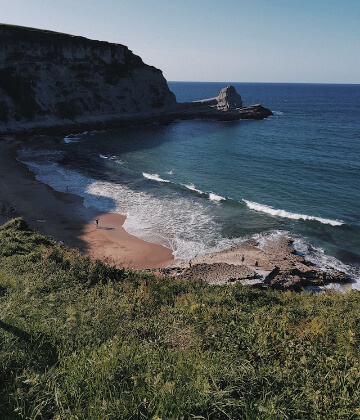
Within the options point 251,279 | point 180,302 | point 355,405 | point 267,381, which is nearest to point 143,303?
point 180,302

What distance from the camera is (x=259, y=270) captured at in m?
22.4

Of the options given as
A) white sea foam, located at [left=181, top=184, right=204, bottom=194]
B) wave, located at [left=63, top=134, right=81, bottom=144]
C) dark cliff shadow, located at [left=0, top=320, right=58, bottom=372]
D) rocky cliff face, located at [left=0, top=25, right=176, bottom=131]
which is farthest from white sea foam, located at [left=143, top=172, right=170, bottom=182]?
dark cliff shadow, located at [left=0, top=320, right=58, bottom=372]

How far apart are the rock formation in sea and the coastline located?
3008 centimetres

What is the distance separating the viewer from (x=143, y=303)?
11.2m

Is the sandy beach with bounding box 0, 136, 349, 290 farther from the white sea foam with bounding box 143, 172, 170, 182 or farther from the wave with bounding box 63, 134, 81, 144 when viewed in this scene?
the wave with bounding box 63, 134, 81, 144

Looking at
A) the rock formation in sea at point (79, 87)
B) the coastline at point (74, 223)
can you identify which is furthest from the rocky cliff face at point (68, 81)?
the coastline at point (74, 223)

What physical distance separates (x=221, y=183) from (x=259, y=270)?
21.3 m

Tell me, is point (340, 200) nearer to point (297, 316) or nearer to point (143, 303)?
point (297, 316)

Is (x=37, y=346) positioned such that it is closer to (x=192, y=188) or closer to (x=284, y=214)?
(x=284, y=214)

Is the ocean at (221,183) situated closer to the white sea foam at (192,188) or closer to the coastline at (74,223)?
the white sea foam at (192,188)

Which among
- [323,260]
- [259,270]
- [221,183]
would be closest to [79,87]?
[221,183]

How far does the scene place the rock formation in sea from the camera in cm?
6544

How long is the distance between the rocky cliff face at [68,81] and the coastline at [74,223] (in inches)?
1140

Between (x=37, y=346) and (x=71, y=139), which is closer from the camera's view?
(x=37, y=346)
